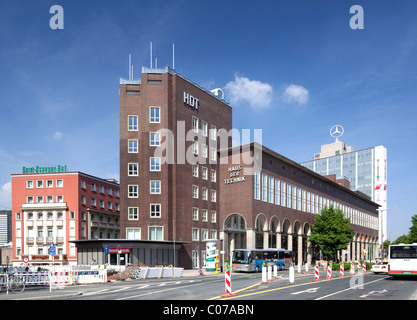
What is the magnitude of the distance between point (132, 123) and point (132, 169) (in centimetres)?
681

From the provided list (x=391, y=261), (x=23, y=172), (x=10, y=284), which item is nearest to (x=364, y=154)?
(x=23, y=172)

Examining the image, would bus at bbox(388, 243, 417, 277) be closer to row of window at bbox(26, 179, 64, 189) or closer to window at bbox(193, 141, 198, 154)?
window at bbox(193, 141, 198, 154)

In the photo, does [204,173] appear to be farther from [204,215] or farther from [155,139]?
[155,139]

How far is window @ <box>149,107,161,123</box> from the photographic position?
6431 cm

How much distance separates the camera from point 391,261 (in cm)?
3284

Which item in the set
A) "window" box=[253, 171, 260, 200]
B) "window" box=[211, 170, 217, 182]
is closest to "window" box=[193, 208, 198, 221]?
"window" box=[211, 170, 217, 182]

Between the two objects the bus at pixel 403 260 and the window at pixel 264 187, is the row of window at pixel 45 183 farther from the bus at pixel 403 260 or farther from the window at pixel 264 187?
the bus at pixel 403 260

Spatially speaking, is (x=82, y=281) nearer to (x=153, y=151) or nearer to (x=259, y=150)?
(x=153, y=151)

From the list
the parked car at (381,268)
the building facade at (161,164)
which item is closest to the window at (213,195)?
the building facade at (161,164)

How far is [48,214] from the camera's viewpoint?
8519 cm

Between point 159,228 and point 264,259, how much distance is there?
16.0 m

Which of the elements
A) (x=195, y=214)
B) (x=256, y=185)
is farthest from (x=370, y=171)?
(x=195, y=214)

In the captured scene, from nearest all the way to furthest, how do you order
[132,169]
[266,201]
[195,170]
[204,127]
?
[132,169] < [195,170] < [204,127] < [266,201]

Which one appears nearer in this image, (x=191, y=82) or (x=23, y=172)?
(x=191, y=82)
